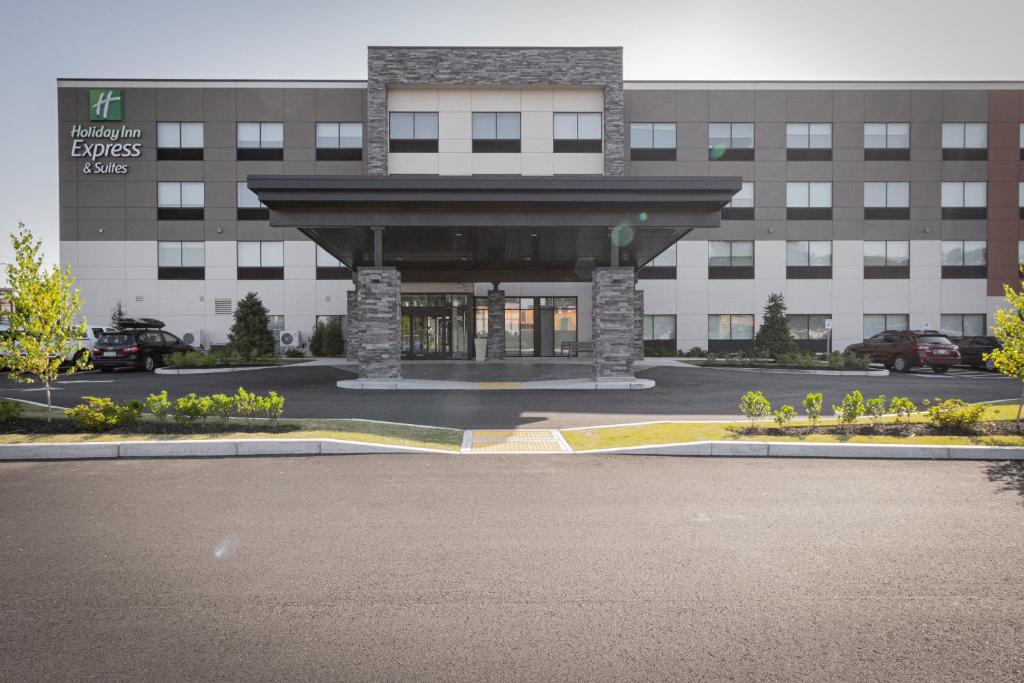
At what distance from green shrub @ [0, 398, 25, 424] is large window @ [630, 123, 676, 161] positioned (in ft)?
95.6

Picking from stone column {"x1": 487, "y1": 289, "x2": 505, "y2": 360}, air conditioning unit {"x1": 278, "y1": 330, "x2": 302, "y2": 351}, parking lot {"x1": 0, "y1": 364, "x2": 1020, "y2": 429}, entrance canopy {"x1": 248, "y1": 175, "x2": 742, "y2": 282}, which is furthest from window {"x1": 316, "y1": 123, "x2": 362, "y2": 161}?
parking lot {"x1": 0, "y1": 364, "x2": 1020, "y2": 429}

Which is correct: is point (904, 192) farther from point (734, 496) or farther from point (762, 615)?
point (762, 615)

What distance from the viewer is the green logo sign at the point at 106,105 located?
32156 millimetres

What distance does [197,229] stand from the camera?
107ft

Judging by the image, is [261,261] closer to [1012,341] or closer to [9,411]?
[9,411]

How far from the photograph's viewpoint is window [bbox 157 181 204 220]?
32.6 metres

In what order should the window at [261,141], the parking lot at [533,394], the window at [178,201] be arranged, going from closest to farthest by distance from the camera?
the parking lot at [533,394] < the window at [261,141] < the window at [178,201]

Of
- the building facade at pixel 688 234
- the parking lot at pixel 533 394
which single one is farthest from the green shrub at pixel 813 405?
the building facade at pixel 688 234

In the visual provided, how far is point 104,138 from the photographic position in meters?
32.2

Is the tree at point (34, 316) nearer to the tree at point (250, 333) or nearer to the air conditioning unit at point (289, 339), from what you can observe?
the tree at point (250, 333)

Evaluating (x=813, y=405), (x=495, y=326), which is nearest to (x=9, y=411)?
(x=813, y=405)

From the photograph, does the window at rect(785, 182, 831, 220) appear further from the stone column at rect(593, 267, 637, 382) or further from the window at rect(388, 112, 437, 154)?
the window at rect(388, 112, 437, 154)

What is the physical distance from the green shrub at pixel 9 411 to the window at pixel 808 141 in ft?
114

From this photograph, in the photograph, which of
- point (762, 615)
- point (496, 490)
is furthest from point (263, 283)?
point (762, 615)
